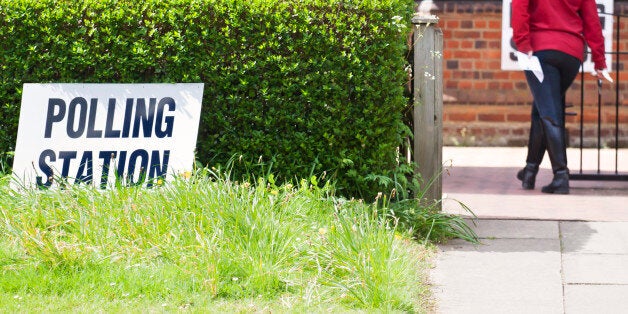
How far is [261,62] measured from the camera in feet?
21.9

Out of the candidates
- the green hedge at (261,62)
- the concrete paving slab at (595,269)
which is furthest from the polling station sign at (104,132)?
the concrete paving slab at (595,269)

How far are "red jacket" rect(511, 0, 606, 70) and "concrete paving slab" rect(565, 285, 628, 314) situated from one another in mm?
3069

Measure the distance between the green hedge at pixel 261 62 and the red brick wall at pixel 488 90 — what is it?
192 inches

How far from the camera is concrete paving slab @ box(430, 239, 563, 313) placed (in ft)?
17.3

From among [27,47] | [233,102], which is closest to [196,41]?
[233,102]

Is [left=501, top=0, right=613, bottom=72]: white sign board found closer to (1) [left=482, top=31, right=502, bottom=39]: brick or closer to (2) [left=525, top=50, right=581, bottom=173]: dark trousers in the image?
(1) [left=482, top=31, right=502, bottom=39]: brick

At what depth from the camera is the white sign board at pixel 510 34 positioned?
11.2 m

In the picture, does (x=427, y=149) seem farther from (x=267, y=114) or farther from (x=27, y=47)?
(x=27, y=47)

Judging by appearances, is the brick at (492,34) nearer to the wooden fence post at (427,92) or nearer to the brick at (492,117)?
the brick at (492,117)

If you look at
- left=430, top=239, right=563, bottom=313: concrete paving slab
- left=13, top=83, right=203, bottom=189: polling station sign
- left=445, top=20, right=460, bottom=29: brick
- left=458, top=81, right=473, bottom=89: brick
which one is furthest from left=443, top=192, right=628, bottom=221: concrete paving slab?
left=445, top=20, right=460, bottom=29: brick

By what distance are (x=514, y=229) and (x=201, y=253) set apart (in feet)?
7.47

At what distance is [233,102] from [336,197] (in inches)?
31.5

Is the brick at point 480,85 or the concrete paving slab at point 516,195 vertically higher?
the brick at point 480,85

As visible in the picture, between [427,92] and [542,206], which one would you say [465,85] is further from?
[427,92]
